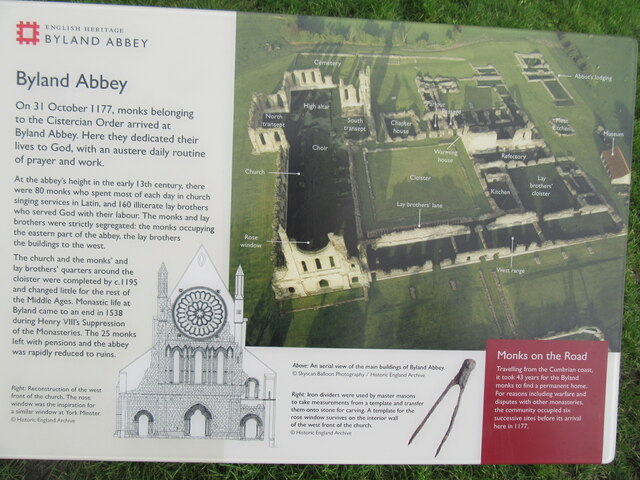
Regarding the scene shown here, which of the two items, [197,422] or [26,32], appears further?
[197,422]

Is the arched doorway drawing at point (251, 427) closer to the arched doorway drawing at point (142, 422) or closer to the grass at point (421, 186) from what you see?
the arched doorway drawing at point (142, 422)

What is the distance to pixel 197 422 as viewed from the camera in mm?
3869

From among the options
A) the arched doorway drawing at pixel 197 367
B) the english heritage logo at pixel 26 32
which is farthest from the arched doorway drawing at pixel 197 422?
the english heritage logo at pixel 26 32

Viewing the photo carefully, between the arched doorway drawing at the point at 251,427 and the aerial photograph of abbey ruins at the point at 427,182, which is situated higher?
the aerial photograph of abbey ruins at the point at 427,182

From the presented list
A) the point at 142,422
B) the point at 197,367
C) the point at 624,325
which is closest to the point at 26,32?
the point at 197,367

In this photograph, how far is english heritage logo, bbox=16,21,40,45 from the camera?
3758 millimetres

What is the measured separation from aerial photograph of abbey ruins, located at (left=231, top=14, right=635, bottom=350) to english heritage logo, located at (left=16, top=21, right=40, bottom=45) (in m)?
1.75

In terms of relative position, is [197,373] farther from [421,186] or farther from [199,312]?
[421,186]

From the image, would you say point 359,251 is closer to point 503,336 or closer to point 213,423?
point 503,336

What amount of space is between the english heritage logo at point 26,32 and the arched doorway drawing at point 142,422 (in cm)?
336

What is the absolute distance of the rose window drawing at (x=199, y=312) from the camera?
381 cm

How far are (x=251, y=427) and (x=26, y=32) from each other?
3943 millimetres

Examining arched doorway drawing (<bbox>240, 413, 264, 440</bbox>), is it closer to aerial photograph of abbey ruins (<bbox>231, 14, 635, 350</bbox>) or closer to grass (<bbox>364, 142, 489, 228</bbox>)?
aerial photograph of abbey ruins (<bbox>231, 14, 635, 350</bbox>)

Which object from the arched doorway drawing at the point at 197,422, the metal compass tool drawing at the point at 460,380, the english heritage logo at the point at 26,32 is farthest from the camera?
the metal compass tool drawing at the point at 460,380
